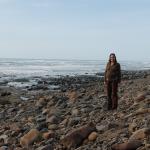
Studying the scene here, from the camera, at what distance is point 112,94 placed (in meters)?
13.1

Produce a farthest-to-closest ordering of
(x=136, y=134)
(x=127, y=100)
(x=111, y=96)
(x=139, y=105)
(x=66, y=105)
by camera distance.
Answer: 1. (x=66, y=105)
2. (x=127, y=100)
3. (x=111, y=96)
4. (x=139, y=105)
5. (x=136, y=134)

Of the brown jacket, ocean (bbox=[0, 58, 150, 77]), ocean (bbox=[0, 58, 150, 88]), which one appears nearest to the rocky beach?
the brown jacket

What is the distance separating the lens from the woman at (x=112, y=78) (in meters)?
12.7

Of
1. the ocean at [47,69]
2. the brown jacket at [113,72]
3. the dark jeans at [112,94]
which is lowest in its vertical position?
the ocean at [47,69]

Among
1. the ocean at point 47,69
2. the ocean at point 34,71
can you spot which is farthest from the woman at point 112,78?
the ocean at point 47,69

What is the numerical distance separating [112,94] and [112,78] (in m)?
0.55

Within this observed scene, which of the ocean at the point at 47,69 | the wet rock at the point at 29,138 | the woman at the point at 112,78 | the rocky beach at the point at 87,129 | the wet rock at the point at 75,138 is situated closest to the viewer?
the rocky beach at the point at 87,129

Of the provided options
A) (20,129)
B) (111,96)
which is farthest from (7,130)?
(111,96)

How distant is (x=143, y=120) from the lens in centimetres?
988

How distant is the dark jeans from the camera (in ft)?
42.6

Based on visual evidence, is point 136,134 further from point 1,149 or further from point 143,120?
point 1,149

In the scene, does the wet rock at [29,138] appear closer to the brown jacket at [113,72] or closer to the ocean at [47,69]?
the brown jacket at [113,72]

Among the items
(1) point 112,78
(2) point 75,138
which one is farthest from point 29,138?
(1) point 112,78

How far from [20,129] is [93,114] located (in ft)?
7.26
